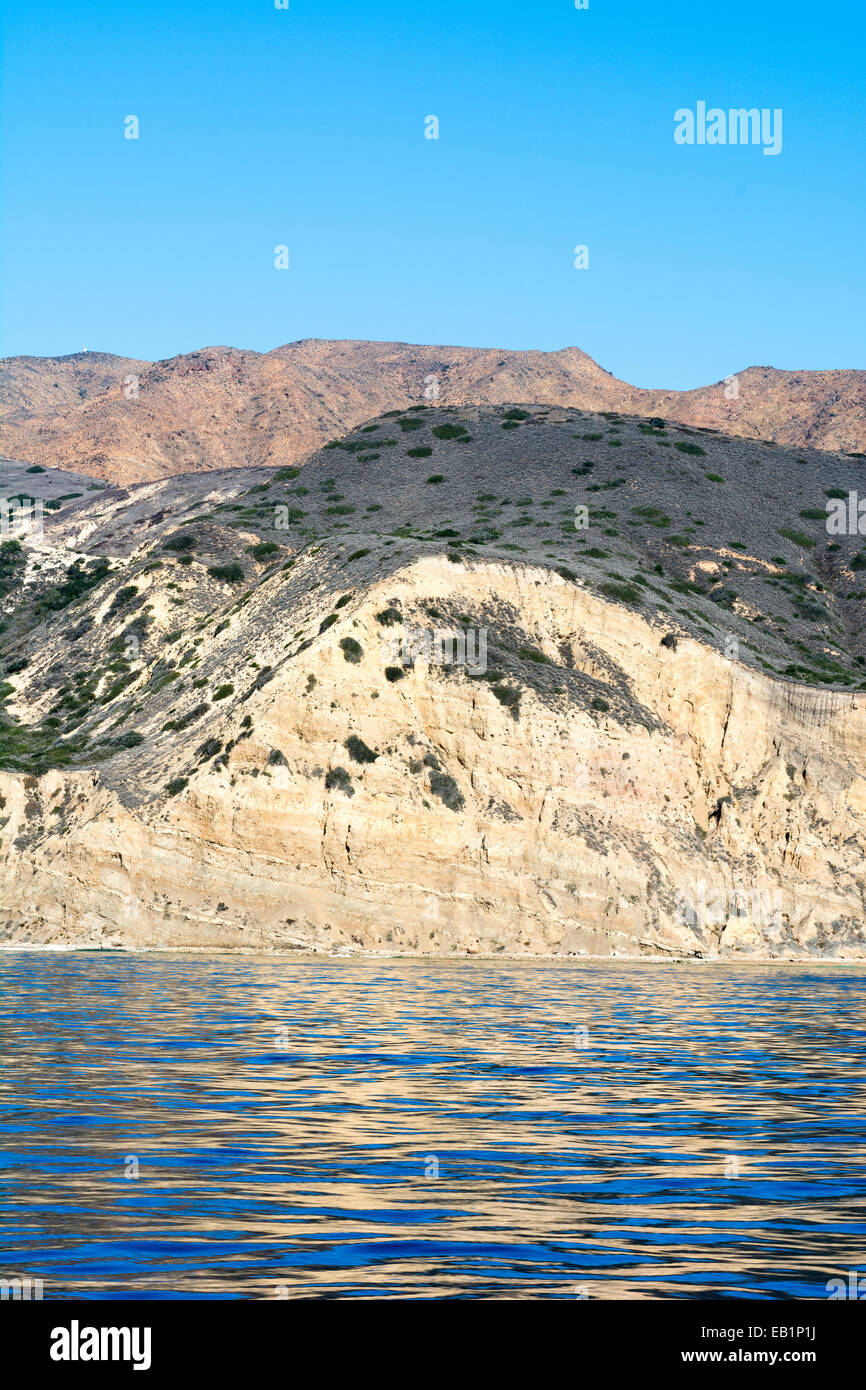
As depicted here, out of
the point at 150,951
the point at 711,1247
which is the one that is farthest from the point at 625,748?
the point at 711,1247

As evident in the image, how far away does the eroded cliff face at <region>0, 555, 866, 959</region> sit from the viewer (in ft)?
202

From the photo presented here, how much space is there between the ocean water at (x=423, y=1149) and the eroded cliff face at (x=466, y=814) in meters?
24.8

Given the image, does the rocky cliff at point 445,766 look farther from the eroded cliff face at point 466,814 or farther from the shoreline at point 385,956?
the shoreline at point 385,956

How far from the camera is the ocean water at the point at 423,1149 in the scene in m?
11.4

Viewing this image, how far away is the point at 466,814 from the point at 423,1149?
4647 cm

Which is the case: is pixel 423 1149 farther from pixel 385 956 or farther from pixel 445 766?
pixel 445 766

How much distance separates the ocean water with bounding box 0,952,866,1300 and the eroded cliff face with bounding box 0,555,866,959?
24.8 m

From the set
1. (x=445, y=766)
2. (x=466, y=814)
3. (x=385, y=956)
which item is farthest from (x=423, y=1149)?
(x=445, y=766)

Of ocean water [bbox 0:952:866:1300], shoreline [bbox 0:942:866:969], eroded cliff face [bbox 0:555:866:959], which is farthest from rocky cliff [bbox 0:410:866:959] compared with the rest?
ocean water [bbox 0:952:866:1300]

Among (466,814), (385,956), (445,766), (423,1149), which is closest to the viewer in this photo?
(423,1149)

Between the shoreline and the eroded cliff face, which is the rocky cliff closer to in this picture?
the eroded cliff face

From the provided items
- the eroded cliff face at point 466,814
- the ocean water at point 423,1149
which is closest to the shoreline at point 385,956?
the eroded cliff face at point 466,814

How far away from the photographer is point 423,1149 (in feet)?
56.7

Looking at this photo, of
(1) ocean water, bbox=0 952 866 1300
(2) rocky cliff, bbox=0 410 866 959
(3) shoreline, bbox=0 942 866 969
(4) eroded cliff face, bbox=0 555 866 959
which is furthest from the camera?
(2) rocky cliff, bbox=0 410 866 959
